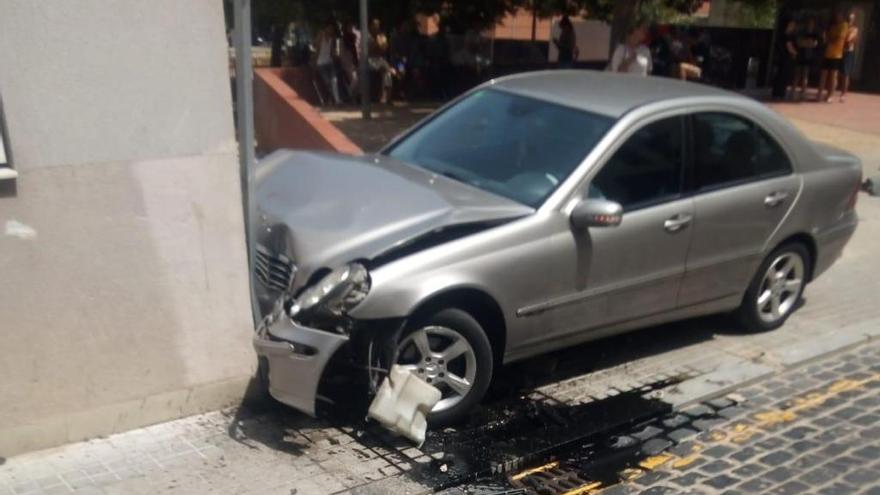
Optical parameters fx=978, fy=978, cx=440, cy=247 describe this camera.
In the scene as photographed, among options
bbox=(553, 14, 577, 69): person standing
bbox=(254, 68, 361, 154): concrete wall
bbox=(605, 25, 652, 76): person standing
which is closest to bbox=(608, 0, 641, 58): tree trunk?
bbox=(605, 25, 652, 76): person standing

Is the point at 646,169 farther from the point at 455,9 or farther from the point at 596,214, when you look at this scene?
the point at 455,9

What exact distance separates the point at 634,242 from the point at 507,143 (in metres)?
0.97

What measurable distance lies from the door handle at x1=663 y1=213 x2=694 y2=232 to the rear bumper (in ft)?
4.62

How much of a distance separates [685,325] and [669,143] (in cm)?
150

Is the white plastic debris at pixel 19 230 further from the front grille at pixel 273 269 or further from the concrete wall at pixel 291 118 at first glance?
the concrete wall at pixel 291 118

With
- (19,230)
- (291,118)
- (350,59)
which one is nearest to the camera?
(19,230)

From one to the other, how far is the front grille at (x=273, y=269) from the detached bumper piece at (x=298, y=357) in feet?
1.02

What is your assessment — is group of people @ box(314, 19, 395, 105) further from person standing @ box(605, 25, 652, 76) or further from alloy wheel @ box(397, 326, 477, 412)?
alloy wheel @ box(397, 326, 477, 412)

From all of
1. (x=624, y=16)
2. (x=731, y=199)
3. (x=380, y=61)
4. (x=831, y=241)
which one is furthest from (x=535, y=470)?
(x=380, y=61)

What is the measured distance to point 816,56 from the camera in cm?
1945

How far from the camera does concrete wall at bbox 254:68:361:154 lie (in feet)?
32.9

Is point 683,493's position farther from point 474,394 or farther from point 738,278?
point 738,278

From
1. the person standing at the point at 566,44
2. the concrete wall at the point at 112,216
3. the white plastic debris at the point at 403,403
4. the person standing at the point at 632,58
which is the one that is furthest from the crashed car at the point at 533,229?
the person standing at the point at 566,44

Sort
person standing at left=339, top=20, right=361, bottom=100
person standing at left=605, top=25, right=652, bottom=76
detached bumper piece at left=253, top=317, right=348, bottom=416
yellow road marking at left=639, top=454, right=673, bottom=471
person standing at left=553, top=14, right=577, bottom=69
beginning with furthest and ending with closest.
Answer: person standing at left=553, top=14, right=577, bottom=69 → person standing at left=339, top=20, right=361, bottom=100 → person standing at left=605, top=25, right=652, bottom=76 → yellow road marking at left=639, top=454, right=673, bottom=471 → detached bumper piece at left=253, top=317, right=348, bottom=416
